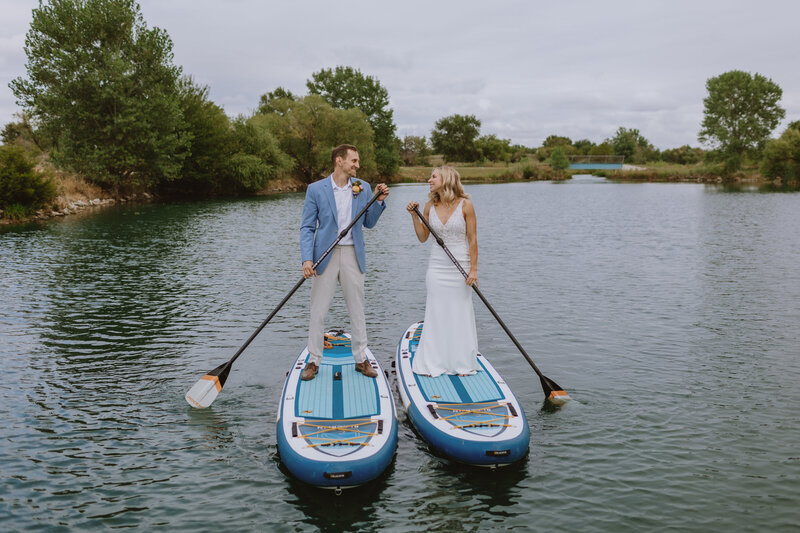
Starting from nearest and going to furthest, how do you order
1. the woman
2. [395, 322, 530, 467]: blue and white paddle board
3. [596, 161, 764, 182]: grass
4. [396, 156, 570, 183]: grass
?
[395, 322, 530, 467]: blue and white paddle board
the woman
[596, 161, 764, 182]: grass
[396, 156, 570, 183]: grass

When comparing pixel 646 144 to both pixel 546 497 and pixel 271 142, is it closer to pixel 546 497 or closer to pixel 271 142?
pixel 271 142

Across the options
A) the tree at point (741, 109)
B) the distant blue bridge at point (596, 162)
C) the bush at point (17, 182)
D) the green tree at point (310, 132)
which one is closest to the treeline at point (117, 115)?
the bush at point (17, 182)

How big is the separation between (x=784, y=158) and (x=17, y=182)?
7783 centimetres

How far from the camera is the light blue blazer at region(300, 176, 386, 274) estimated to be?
23.9 ft

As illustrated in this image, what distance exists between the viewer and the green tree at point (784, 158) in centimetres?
6831

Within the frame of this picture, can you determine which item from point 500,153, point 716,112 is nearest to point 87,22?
point 716,112

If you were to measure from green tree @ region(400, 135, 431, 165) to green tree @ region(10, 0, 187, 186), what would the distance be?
82.8 m

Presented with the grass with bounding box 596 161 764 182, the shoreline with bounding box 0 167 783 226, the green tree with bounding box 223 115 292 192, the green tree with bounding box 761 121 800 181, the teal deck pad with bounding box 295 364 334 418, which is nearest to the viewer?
the teal deck pad with bounding box 295 364 334 418

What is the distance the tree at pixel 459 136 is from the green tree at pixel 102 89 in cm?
8349

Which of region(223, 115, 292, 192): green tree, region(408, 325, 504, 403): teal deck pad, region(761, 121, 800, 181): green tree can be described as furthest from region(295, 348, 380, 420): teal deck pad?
region(761, 121, 800, 181): green tree

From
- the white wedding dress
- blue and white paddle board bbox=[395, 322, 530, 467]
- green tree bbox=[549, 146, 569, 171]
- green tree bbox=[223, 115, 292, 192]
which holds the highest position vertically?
green tree bbox=[549, 146, 569, 171]

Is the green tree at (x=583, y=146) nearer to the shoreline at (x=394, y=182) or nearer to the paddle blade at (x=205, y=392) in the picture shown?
the shoreline at (x=394, y=182)

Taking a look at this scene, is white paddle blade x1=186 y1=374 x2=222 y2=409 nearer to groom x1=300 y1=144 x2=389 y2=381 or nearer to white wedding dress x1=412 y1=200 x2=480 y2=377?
groom x1=300 y1=144 x2=389 y2=381

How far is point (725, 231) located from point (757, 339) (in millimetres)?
17313
